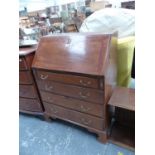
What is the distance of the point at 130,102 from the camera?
1.45 meters

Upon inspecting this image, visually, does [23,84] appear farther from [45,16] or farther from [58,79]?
[45,16]

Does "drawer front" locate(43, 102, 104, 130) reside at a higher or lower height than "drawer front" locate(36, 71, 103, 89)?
lower

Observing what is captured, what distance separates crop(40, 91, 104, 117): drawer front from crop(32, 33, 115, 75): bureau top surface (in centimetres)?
31

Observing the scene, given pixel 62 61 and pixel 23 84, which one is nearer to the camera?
pixel 62 61

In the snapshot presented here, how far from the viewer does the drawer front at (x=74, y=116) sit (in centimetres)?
159

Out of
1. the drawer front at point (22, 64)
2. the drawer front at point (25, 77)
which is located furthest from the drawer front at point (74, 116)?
the drawer front at point (22, 64)

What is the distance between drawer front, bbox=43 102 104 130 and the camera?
5.22 ft

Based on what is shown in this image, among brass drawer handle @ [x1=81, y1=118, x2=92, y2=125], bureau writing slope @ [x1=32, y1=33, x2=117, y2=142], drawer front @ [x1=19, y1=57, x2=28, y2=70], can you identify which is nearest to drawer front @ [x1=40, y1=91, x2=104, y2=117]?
bureau writing slope @ [x1=32, y1=33, x2=117, y2=142]

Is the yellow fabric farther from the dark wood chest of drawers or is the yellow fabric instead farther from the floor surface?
the dark wood chest of drawers

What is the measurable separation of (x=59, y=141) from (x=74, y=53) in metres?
0.87

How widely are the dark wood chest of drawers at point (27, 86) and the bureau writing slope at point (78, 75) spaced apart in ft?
0.28

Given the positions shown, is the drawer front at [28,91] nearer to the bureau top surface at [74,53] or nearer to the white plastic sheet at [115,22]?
the bureau top surface at [74,53]
